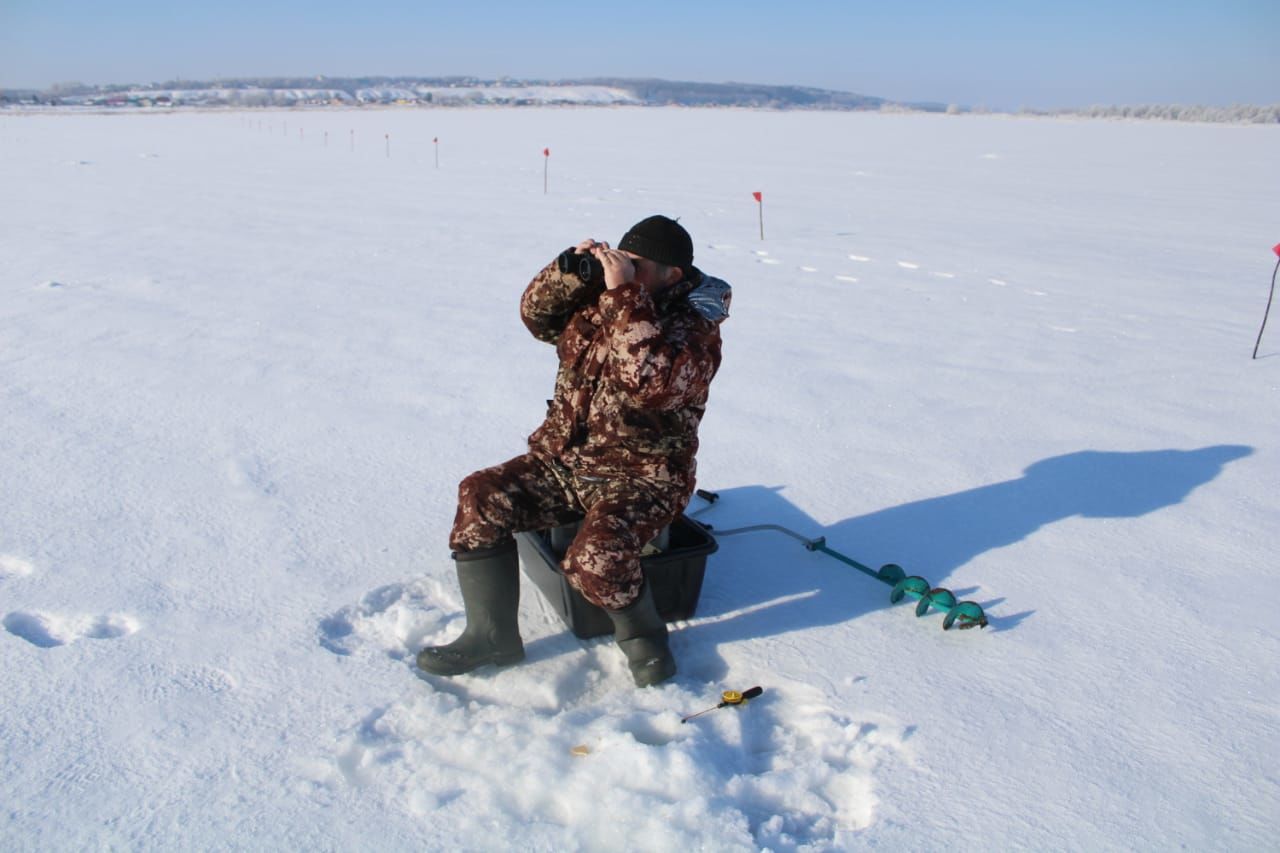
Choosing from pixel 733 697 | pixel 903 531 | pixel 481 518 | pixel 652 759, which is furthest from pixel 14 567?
pixel 903 531

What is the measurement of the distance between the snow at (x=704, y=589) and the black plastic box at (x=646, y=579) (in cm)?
8

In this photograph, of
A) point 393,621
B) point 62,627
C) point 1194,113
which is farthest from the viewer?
point 1194,113

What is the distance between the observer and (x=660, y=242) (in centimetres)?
260

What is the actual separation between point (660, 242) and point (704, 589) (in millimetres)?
1134

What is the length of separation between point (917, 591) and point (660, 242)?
1.32 meters

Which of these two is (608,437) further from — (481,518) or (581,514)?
(481,518)

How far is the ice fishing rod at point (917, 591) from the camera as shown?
2.82 meters

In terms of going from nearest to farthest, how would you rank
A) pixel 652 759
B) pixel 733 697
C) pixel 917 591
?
pixel 652 759 → pixel 733 697 → pixel 917 591

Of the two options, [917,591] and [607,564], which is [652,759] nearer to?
[607,564]

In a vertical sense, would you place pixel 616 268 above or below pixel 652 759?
above

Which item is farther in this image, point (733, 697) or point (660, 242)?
point (660, 242)

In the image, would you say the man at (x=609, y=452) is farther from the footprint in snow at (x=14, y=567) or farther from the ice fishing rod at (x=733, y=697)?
the footprint in snow at (x=14, y=567)

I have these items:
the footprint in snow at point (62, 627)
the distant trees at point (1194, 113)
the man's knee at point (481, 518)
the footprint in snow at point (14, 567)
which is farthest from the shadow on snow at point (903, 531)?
the distant trees at point (1194, 113)

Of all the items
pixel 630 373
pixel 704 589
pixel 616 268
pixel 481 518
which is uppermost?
pixel 616 268
